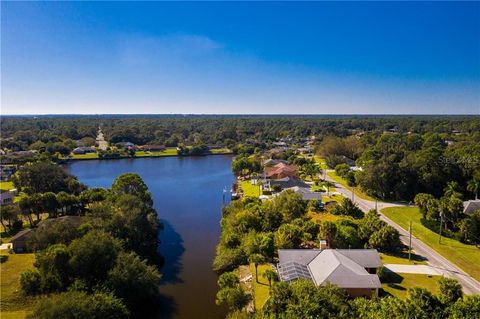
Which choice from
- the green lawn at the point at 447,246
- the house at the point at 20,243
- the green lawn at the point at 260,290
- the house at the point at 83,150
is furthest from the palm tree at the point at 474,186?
the house at the point at 83,150

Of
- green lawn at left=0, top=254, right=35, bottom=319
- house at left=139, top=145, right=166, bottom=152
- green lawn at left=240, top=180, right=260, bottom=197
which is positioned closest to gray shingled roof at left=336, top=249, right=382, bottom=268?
green lawn at left=0, top=254, right=35, bottom=319

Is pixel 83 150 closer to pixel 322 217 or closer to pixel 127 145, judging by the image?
pixel 127 145

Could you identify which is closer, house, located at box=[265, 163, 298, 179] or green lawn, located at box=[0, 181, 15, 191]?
green lawn, located at box=[0, 181, 15, 191]

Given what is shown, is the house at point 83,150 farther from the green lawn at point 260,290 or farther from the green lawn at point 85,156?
the green lawn at point 260,290

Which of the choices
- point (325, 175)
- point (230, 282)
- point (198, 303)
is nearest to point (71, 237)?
point (198, 303)

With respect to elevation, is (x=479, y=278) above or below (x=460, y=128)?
below

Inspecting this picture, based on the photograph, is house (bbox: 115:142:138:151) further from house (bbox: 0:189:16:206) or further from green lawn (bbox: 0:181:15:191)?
house (bbox: 0:189:16:206)

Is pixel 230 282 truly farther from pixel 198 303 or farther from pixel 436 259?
pixel 436 259
